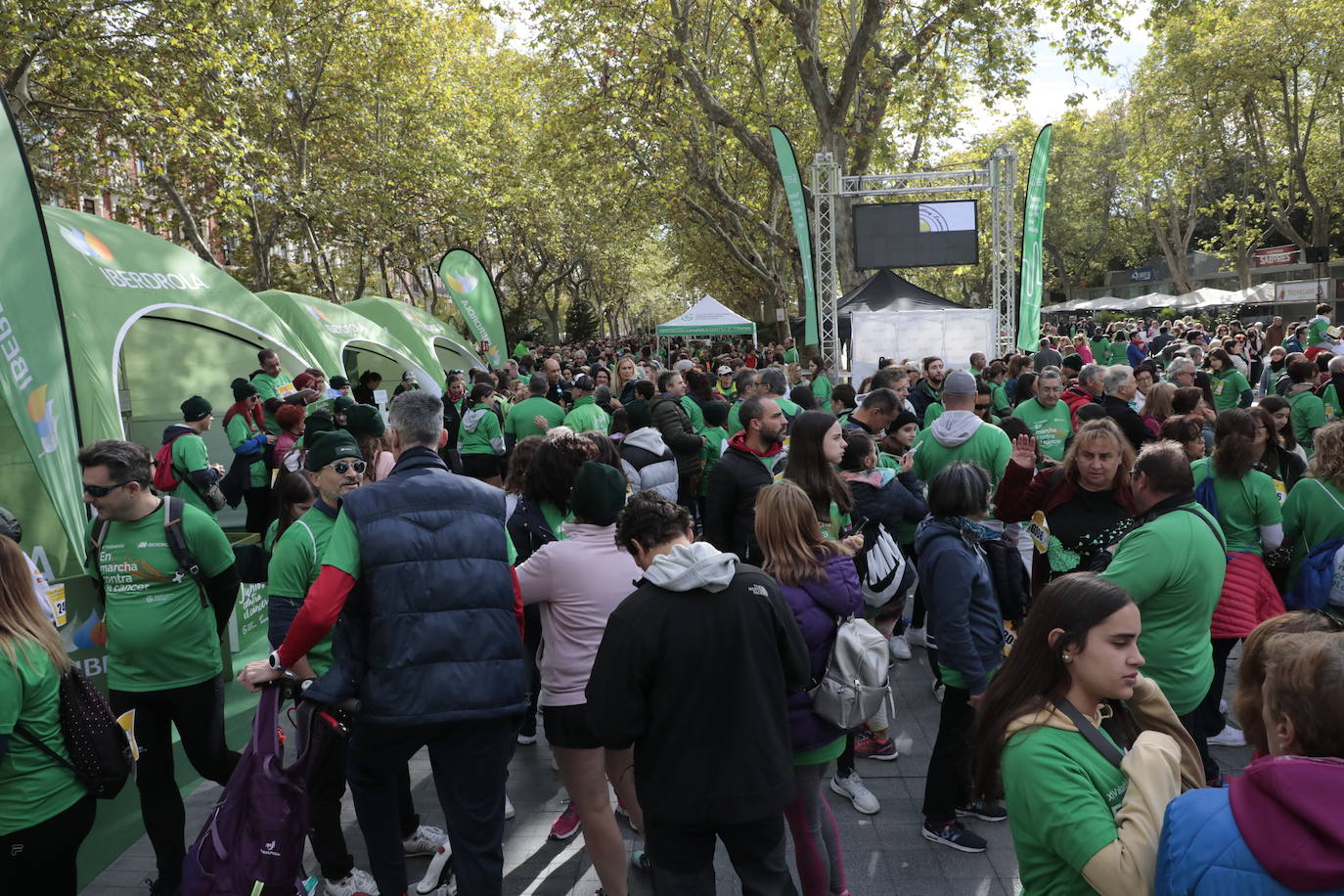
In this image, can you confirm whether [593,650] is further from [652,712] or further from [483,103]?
[483,103]

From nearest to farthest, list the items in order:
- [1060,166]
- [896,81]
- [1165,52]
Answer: [896,81], [1165,52], [1060,166]

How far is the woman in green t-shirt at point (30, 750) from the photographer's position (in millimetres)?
2762

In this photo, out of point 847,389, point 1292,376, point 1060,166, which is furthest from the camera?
point 1060,166

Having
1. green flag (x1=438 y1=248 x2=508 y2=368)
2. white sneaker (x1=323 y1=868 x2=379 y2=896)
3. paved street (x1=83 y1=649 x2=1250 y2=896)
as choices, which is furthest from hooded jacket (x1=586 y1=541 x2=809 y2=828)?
green flag (x1=438 y1=248 x2=508 y2=368)

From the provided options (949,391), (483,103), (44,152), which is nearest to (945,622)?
(949,391)

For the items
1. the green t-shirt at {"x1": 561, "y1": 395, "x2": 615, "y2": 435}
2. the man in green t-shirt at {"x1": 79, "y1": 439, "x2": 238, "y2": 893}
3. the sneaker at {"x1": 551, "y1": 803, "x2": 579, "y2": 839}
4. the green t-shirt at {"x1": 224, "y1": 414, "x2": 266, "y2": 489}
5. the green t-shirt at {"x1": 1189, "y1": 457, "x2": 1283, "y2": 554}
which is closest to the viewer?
the man in green t-shirt at {"x1": 79, "y1": 439, "x2": 238, "y2": 893}

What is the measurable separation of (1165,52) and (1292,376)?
1092 inches

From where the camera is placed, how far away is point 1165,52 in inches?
1206

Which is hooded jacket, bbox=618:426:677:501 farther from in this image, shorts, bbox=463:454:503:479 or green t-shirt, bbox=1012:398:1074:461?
shorts, bbox=463:454:503:479

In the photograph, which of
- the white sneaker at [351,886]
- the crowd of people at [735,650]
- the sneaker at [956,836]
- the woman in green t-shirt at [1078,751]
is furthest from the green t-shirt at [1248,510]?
the white sneaker at [351,886]

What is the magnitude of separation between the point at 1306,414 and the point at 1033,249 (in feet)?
30.8

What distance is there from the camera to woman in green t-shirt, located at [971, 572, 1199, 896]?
1.87m

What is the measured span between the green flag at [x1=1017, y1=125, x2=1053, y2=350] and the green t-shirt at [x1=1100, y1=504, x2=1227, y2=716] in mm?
14164

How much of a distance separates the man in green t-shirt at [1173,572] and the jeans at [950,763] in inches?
29.2
